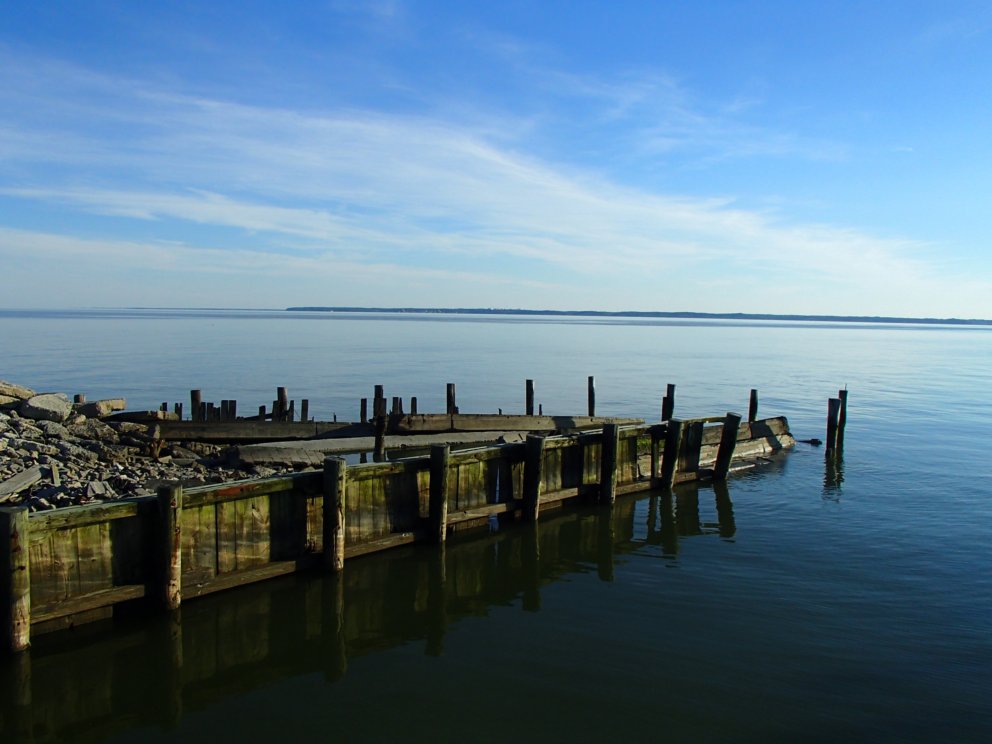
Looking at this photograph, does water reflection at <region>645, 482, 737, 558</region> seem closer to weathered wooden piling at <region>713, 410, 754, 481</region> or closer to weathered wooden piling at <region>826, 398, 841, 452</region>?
weathered wooden piling at <region>713, 410, 754, 481</region>

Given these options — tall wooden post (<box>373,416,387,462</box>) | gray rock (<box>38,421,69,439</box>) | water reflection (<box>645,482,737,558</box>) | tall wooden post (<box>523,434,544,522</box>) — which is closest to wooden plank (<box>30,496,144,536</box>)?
tall wooden post (<box>523,434,544,522</box>)

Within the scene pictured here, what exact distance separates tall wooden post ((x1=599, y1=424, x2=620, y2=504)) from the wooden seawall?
0.03 meters

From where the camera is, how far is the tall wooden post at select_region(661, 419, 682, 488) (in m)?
19.0

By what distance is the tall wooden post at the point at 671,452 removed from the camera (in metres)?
19.0

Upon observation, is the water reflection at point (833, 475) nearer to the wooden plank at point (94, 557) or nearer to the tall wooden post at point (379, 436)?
the tall wooden post at point (379, 436)

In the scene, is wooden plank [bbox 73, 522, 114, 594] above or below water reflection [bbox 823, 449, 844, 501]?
above

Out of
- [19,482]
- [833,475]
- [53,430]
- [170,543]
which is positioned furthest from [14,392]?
[833,475]

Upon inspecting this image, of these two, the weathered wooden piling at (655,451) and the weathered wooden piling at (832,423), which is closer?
the weathered wooden piling at (655,451)

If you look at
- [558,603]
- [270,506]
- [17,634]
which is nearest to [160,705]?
[17,634]

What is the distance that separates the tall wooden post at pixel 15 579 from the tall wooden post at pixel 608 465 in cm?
1156

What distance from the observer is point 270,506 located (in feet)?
39.0

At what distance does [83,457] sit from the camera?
16438 mm

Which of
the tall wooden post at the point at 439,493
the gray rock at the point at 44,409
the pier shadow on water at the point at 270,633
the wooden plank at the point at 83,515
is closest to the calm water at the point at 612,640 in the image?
the pier shadow on water at the point at 270,633

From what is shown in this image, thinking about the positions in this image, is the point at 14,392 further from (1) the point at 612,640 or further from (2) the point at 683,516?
(1) the point at 612,640
